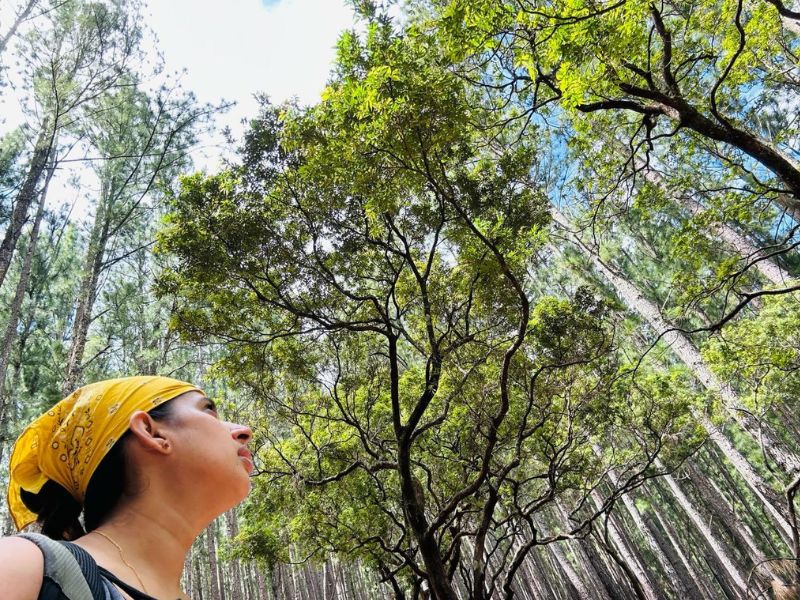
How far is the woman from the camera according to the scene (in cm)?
104

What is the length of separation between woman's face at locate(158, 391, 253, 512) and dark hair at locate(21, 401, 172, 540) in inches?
4.7

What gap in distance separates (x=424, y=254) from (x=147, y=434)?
5.89 m

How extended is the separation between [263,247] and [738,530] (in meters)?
21.8

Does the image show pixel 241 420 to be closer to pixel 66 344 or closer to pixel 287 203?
pixel 287 203

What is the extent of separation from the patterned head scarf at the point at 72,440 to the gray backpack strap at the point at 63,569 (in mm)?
445

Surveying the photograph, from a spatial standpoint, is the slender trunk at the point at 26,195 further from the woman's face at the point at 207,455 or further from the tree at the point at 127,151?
the woman's face at the point at 207,455

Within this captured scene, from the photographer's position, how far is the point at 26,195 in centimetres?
813

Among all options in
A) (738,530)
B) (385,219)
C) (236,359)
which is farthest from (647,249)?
(236,359)

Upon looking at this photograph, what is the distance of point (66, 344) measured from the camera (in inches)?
511

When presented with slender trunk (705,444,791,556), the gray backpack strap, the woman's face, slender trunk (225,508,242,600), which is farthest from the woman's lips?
slender trunk (705,444,791,556)

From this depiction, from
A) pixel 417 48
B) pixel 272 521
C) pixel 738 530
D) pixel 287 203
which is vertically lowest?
pixel 738 530

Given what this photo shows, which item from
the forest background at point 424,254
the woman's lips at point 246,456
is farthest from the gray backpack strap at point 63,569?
the forest background at point 424,254

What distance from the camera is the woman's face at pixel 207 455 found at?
1.17 m

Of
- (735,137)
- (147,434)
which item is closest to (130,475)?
(147,434)
